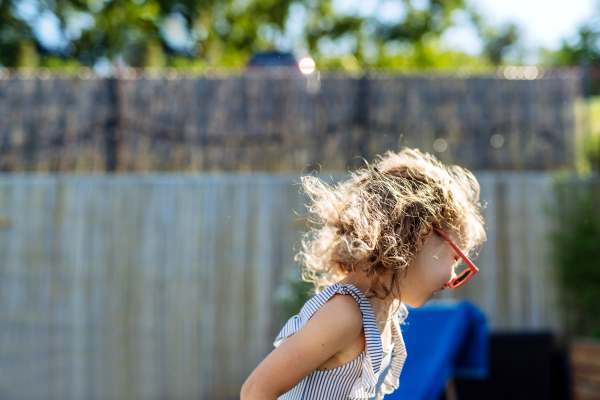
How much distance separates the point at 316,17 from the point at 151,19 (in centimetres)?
370

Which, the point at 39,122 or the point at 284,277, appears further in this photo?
the point at 39,122

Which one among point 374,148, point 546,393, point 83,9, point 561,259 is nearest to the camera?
point 546,393

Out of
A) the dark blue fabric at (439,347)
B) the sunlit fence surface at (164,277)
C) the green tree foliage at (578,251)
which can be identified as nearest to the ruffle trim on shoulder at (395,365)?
the dark blue fabric at (439,347)

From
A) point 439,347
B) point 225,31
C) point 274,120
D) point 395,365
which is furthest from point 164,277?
point 225,31

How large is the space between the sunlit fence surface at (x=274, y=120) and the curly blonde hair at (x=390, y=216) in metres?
3.29

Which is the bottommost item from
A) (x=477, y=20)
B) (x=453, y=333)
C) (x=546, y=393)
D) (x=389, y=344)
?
(x=546, y=393)

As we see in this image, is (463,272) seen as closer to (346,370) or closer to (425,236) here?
(425,236)

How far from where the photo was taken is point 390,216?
90 centimetres

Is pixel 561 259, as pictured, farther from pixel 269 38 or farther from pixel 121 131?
pixel 269 38

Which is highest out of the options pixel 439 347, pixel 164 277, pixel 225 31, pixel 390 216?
pixel 225 31

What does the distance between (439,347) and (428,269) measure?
4.40 feet

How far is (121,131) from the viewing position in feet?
14.5

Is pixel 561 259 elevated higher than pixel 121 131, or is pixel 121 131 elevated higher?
pixel 121 131

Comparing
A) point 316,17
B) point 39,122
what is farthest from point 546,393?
point 316,17
